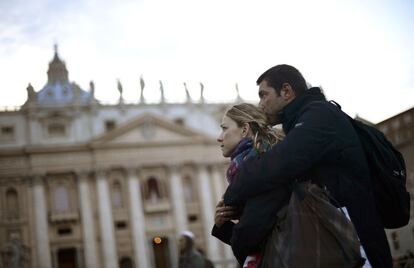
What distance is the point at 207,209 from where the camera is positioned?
40969 mm

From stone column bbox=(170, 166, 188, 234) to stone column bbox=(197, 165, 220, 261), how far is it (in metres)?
1.32

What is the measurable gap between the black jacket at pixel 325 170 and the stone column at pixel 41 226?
36.8 m

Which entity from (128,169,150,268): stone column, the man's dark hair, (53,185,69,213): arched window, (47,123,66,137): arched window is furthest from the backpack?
(47,123,66,137): arched window

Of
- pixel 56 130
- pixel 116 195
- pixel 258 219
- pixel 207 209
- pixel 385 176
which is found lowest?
pixel 258 219

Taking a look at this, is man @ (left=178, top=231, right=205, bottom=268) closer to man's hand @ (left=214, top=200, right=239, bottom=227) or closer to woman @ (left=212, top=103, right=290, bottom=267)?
woman @ (left=212, top=103, right=290, bottom=267)

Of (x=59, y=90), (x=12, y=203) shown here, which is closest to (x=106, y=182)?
(x=12, y=203)

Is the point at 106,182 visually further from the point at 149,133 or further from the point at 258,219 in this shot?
the point at 258,219

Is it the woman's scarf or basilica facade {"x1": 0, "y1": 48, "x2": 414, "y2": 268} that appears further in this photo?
basilica facade {"x1": 0, "y1": 48, "x2": 414, "y2": 268}

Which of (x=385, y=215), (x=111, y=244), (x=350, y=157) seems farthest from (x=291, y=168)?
(x=111, y=244)

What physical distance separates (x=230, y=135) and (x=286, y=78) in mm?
396

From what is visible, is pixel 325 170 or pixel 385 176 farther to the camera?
pixel 385 176

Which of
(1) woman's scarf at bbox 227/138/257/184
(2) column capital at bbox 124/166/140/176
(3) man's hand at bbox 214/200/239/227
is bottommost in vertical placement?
(3) man's hand at bbox 214/200/239/227

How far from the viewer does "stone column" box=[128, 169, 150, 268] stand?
38.7 meters

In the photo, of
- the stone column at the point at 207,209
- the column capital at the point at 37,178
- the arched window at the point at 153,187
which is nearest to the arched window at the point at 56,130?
the column capital at the point at 37,178
